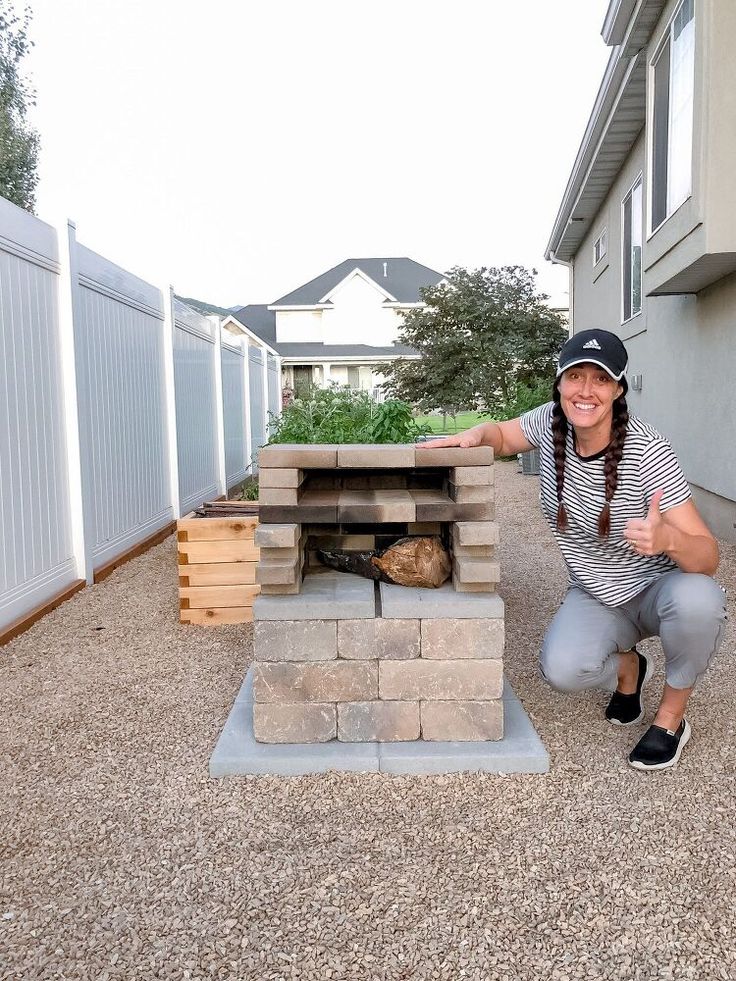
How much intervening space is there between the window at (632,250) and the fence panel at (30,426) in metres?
7.32

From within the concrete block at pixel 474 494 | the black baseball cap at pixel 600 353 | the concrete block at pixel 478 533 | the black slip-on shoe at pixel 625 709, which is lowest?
the black slip-on shoe at pixel 625 709

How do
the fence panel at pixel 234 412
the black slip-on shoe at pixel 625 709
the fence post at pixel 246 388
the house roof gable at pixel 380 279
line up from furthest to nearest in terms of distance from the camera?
the house roof gable at pixel 380 279 → the fence post at pixel 246 388 → the fence panel at pixel 234 412 → the black slip-on shoe at pixel 625 709

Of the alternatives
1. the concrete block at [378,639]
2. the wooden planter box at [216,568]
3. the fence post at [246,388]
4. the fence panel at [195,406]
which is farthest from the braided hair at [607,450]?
the fence post at [246,388]

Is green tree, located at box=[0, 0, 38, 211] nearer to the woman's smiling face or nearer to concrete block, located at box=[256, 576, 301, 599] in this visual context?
concrete block, located at box=[256, 576, 301, 599]

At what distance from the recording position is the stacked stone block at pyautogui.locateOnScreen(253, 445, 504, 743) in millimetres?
2572

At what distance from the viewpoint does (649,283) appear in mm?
6996

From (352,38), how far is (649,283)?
35.8 ft

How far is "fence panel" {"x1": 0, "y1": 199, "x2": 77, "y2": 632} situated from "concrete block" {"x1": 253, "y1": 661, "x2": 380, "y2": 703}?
2.11m

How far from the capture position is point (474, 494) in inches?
104

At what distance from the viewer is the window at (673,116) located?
6.05 metres

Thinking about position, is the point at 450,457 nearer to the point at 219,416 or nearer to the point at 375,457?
the point at 375,457

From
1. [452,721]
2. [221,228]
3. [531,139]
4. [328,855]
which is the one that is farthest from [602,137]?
[221,228]

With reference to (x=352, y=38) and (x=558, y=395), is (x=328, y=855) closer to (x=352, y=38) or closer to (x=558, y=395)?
(x=558, y=395)

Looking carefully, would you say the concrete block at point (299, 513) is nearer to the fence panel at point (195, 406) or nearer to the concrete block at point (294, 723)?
the concrete block at point (294, 723)
